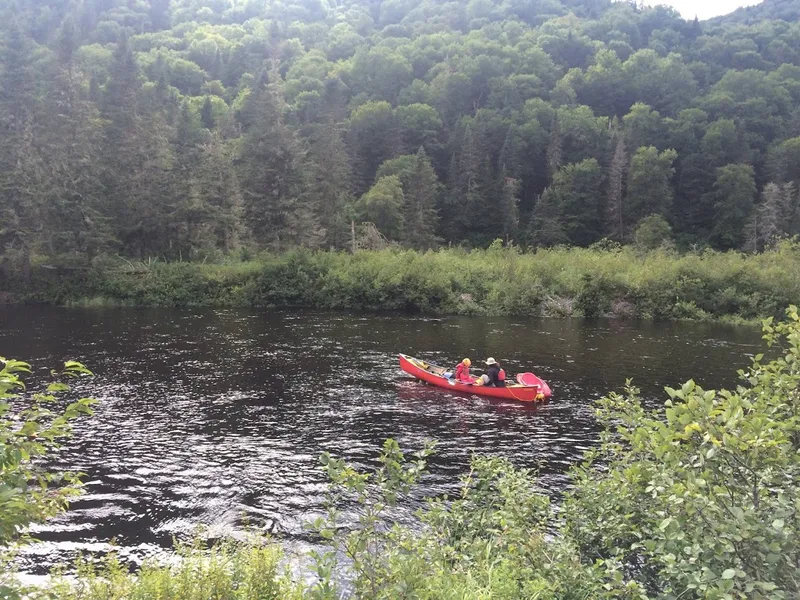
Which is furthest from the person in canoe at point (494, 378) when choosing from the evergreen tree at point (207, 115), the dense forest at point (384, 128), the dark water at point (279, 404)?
the evergreen tree at point (207, 115)

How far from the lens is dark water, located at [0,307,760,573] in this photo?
1121 centimetres

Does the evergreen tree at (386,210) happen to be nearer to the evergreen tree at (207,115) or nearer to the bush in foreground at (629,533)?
the evergreen tree at (207,115)

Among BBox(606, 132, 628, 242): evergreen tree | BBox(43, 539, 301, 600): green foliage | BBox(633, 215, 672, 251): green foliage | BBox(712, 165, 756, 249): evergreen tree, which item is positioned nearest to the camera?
BBox(43, 539, 301, 600): green foliage

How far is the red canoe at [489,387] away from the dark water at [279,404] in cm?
45

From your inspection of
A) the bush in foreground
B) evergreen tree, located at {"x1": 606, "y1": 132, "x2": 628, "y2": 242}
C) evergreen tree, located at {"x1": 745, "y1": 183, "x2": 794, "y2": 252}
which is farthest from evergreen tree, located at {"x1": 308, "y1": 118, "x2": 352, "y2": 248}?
the bush in foreground

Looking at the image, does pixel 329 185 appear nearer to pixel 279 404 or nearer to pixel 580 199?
pixel 580 199

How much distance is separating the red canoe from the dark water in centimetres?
45

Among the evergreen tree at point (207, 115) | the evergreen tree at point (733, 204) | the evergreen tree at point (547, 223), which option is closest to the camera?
the evergreen tree at point (547, 223)

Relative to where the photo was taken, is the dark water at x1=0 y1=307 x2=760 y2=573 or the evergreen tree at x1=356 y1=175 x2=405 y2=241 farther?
the evergreen tree at x1=356 y1=175 x2=405 y2=241

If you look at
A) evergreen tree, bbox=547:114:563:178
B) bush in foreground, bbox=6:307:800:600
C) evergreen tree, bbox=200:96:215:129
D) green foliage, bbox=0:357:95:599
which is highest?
evergreen tree, bbox=200:96:215:129

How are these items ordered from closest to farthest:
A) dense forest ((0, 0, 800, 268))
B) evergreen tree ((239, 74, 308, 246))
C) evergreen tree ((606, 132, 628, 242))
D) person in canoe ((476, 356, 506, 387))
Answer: person in canoe ((476, 356, 506, 387))
dense forest ((0, 0, 800, 268))
evergreen tree ((239, 74, 308, 246))
evergreen tree ((606, 132, 628, 242))

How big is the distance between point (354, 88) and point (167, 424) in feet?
322

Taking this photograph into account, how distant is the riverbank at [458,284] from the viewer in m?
41.0

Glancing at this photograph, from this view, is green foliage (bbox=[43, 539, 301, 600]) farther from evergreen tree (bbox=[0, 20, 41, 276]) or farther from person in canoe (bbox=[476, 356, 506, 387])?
evergreen tree (bbox=[0, 20, 41, 276])
